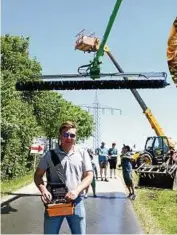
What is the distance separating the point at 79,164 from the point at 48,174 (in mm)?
356

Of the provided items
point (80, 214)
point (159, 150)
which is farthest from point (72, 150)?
point (159, 150)

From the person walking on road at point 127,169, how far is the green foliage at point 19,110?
228 cm

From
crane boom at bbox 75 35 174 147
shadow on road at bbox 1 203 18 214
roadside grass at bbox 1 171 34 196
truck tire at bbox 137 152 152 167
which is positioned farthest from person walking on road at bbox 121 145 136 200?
crane boom at bbox 75 35 174 147

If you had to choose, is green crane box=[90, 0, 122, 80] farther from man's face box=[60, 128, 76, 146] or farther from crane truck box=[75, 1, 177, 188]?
man's face box=[60, 128, 76, 146]

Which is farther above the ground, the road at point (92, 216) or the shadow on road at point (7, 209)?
the shadow on road at point (7, 209)

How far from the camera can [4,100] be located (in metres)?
17.1

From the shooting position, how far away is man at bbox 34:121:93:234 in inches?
194

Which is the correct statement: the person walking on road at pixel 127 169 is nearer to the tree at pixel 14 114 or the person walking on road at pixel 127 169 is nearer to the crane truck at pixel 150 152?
the crane truck at pixel 150 152

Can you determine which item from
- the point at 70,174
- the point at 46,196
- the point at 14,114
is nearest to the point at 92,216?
the point at 70,174

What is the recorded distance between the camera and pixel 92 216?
1046 centimetres

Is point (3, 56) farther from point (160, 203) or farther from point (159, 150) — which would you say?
point (160, 203)

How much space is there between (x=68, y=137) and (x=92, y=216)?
5768 millimetres

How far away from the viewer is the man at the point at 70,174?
493 centimetres

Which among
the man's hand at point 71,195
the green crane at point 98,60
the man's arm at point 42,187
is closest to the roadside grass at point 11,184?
the green crane at point 98,60
